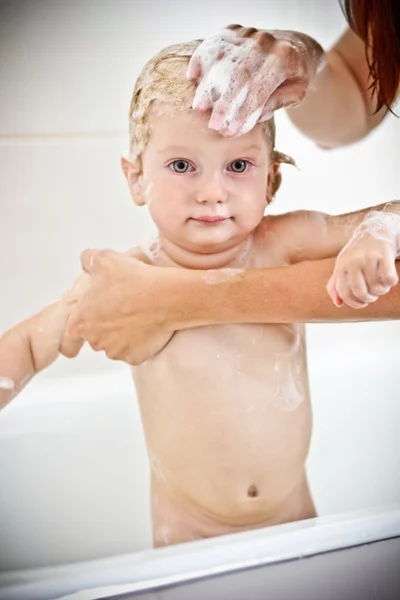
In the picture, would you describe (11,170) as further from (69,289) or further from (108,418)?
(108,418)

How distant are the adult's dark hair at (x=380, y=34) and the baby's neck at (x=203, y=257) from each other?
0.78ft

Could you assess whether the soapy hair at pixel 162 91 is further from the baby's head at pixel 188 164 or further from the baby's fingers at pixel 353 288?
the baby's fingers at pixel 353 288

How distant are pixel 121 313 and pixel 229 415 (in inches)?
6.3

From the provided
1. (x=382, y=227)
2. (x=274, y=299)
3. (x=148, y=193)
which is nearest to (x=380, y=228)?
(x=382, y=227)

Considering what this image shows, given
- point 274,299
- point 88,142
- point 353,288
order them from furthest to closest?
point 88,142 < point 274,299 < point 353,288

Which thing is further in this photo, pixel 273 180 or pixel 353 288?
pixel 273 180

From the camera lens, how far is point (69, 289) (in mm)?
840

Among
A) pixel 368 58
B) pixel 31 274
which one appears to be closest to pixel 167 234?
pixel 31 274

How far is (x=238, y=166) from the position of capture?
763mm

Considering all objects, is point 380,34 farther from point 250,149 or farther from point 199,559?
point 199,559

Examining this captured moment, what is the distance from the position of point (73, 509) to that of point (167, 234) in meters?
0.35

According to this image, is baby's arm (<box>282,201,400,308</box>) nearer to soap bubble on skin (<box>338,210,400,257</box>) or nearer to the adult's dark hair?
soap bubble on skin (<box>338,210,400,257</box>)

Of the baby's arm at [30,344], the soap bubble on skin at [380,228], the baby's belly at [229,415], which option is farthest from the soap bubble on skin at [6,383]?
the soap bubble on skin at [380,228]

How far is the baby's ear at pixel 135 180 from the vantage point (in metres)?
0.80
